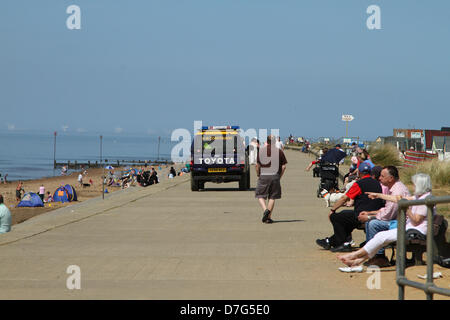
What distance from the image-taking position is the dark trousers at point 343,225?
37.3ft

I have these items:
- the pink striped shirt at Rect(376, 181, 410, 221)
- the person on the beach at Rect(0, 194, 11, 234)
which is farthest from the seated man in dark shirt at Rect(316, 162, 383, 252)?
the person on the beach at Rect(0, 194, 11, 234)

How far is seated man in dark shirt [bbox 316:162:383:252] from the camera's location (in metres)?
11.2

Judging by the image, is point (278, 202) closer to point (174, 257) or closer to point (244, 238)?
point (244, 238)

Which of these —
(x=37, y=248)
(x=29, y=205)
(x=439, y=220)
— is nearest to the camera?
(x=439, y=220)

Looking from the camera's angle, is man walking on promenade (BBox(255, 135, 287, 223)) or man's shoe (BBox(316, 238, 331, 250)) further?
man walking on promenade (BBox(255, 135, 287, 223))

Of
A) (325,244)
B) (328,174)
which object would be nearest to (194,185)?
(328,174)

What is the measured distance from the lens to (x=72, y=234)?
13797mm

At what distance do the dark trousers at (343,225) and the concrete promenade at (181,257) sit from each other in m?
0.28

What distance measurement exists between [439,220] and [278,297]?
6.66 feet

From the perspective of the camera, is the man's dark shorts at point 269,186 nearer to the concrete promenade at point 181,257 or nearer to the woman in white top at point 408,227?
the concrete promenade at point 181,257

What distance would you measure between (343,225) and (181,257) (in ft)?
8.00
